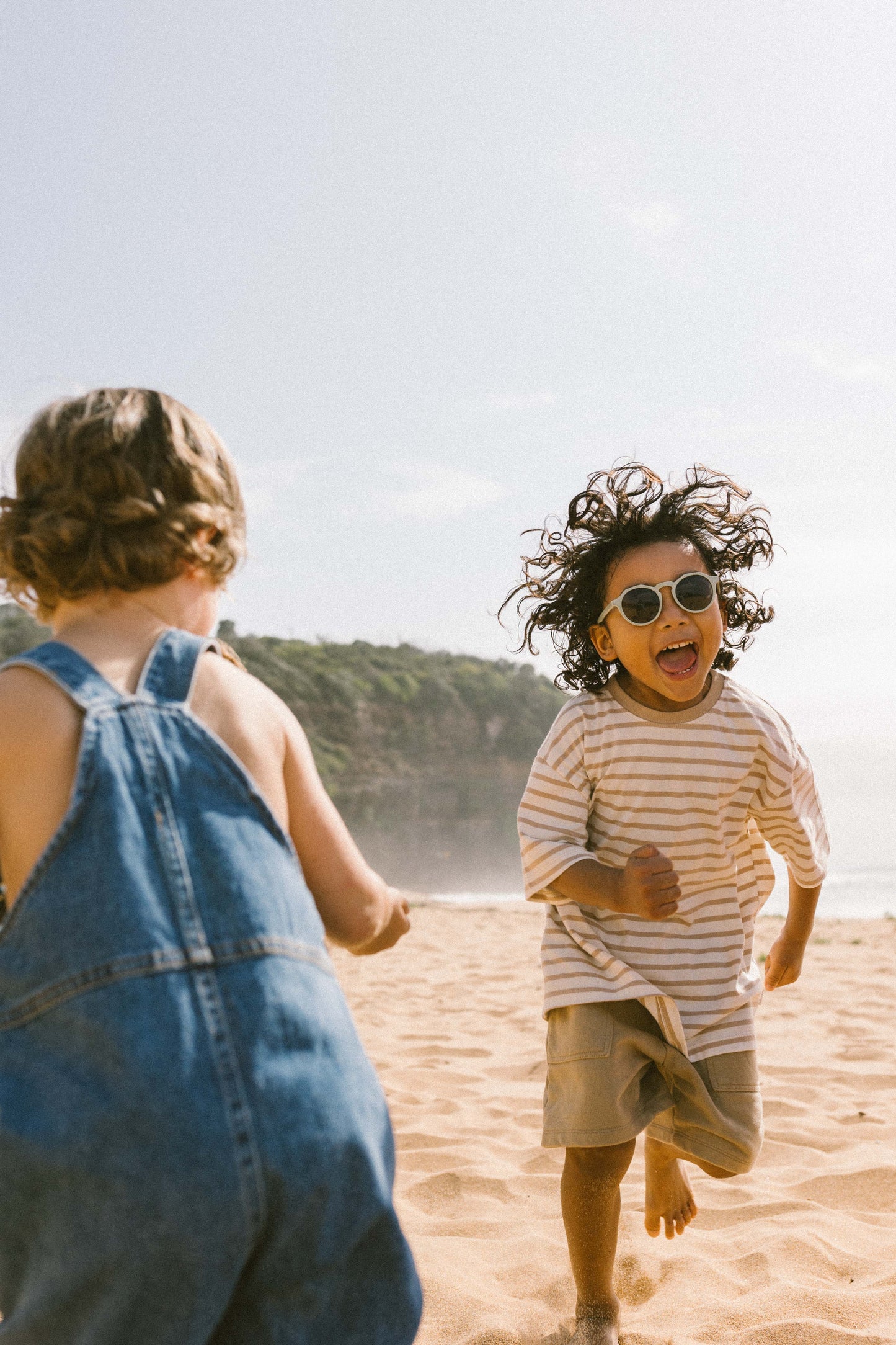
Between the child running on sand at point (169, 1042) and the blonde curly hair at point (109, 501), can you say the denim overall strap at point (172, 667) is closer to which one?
the child running on sand at point (169, 1042)

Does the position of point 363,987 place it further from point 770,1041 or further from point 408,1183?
point 408,1183

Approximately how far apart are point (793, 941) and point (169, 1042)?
198cm

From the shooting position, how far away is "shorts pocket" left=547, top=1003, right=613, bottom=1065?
256cm

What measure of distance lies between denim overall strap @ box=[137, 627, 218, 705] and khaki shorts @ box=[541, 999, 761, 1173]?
4.72ft

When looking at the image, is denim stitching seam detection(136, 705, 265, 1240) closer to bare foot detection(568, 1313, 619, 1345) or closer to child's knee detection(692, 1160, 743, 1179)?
bare foot detection(568, 1313, 619, 1345)

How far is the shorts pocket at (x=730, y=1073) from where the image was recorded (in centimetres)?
264

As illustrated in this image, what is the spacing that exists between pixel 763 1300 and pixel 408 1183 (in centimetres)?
122

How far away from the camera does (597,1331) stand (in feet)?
8.09

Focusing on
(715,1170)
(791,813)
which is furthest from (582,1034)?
(791,813)

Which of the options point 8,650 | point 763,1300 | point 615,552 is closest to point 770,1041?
point 763,1300

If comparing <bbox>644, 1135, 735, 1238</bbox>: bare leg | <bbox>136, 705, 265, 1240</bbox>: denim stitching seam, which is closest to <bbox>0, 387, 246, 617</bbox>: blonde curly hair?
<bbox>136, 705, 265, 1240</bbox>: denim stitching seam

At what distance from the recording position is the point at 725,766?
277cm

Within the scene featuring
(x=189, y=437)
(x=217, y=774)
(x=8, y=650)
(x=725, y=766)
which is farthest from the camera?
(x=8, y=650)

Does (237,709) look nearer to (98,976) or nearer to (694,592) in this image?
(98,976)
